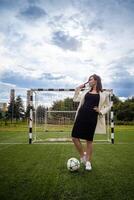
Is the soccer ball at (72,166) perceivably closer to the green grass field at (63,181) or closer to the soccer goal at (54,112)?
the green grass field at (63,181)

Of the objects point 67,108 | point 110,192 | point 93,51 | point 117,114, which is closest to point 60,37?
Answer: point 93,51

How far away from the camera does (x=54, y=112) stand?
50.3 ft

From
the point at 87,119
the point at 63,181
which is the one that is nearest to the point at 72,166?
the point at 63,181

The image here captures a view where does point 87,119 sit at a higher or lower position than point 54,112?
lower

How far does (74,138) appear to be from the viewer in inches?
190

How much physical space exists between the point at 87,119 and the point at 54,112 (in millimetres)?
10592

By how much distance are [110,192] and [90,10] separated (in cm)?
1132

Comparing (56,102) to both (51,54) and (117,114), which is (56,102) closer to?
(51,54)

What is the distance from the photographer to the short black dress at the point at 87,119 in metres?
4.78

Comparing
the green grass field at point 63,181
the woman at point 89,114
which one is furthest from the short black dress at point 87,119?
the green grass field at point 63,181

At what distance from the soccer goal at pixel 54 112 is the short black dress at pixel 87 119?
203 inches

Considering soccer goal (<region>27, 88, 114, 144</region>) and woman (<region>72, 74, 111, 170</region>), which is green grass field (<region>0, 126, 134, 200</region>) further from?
soccer goal (<region>27, 88, 114, 144</region>)

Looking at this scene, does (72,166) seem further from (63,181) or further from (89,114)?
(89,114)

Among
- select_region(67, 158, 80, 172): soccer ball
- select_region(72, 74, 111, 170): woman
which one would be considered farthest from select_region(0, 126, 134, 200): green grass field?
select_region(72, 74, 111, 170): woman
